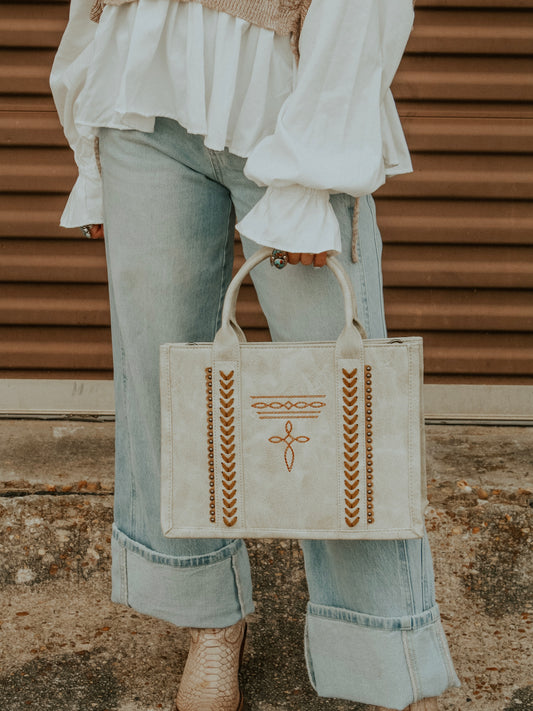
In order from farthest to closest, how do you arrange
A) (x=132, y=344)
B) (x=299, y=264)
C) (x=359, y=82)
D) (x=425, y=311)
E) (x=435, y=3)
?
1. (x=425, y=311)
2. (x=435, y=3)
3. (x=132, y=344)
4. (x=299, y=264)
5. (x=359, y=82)

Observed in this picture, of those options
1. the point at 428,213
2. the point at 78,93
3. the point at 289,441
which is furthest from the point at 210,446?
the point at 428,213

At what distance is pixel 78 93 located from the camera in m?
1.64

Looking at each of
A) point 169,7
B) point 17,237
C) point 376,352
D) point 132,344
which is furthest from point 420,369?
point 17,237

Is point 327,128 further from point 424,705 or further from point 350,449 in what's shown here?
point 424,705

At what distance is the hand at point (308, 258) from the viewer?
4.25 ft

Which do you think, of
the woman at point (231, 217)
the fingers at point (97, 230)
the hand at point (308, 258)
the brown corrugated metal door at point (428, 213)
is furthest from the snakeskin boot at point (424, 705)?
the brown corrugated metal door at point (428, 213)

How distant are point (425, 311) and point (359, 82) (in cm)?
177

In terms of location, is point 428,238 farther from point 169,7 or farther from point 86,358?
point 169,7

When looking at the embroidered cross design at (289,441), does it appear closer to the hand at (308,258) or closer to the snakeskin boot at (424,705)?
the hand at (308,258)

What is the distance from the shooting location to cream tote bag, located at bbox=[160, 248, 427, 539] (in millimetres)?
1308

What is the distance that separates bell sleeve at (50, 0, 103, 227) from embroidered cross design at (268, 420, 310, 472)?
2.20 ft

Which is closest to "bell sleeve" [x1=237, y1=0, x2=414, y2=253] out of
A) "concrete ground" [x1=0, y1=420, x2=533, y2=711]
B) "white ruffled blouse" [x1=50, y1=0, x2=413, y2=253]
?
"white ruffled blouse" [x1=50, y1=0, x2=413, y2=253]

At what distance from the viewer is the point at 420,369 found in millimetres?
1307

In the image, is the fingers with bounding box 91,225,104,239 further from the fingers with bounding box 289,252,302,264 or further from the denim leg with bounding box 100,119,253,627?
the fingers with bounding box 289,252,302,264
